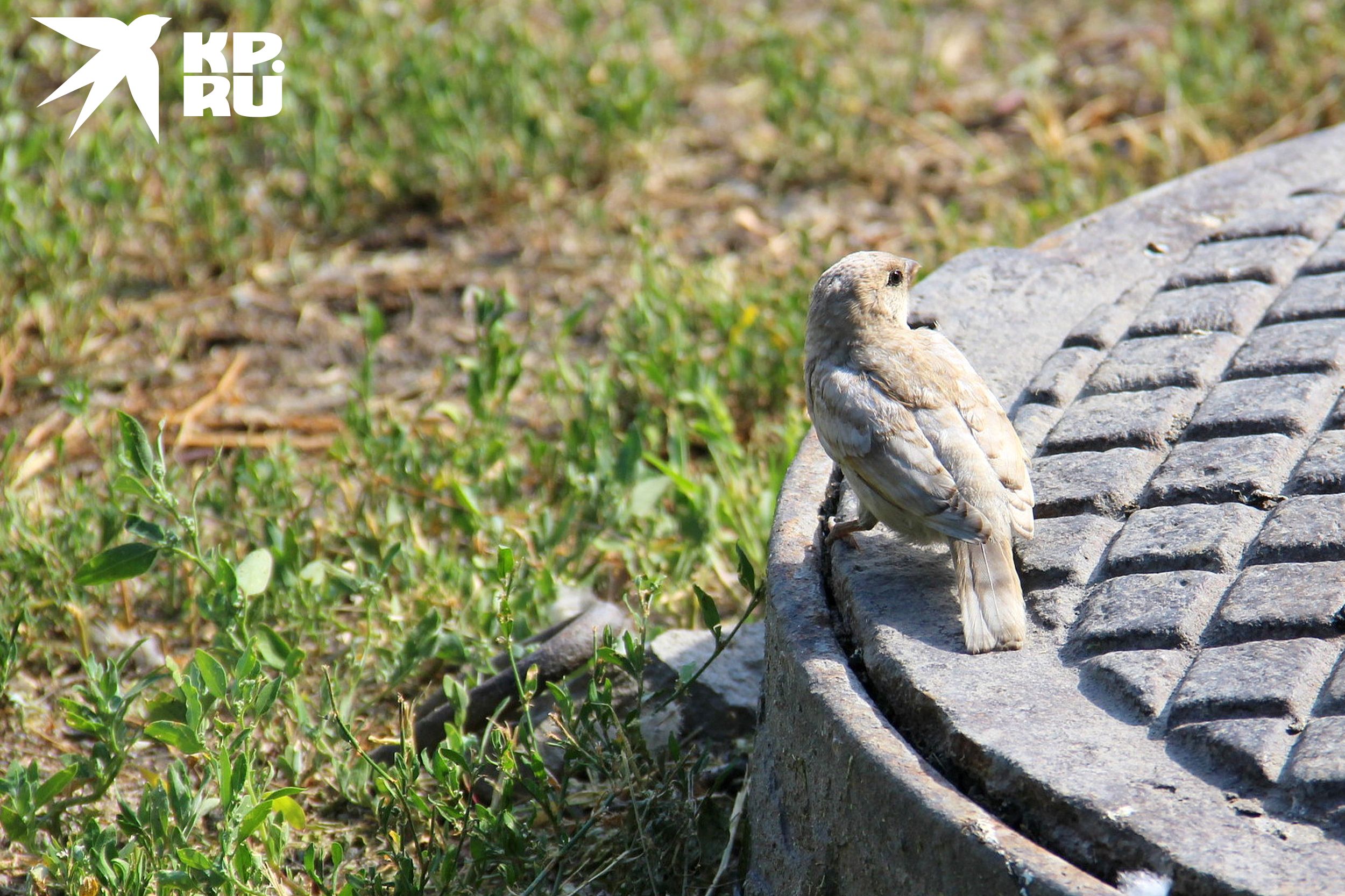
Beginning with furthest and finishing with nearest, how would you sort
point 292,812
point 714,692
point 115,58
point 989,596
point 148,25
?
point 115,58
point 148,25
point 714,692
point 292,812
point 989,596

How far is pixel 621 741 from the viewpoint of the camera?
274 cm

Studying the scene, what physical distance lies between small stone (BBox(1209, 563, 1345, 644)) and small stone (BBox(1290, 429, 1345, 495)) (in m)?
0.24

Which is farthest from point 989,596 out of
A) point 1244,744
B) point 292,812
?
point 292,812

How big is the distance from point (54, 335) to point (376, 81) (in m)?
1.88

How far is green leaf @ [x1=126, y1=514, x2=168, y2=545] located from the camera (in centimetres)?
289

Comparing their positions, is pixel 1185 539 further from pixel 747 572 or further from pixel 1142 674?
pixel 747 572

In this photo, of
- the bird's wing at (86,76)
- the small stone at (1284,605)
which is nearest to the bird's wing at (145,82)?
the bird's wing at (86,76)

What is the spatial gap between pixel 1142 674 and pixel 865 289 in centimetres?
110

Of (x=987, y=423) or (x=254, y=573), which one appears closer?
(x=987, y=423)

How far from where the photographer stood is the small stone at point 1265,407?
2693 mm

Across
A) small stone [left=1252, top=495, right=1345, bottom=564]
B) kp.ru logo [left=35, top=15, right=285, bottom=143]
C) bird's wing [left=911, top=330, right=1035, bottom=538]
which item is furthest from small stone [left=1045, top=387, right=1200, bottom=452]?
kp.ru logo [left=35, top=15, right=285, bottom=143]

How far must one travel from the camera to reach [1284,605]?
7.26 feet

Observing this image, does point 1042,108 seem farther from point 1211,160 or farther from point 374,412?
point 374,412

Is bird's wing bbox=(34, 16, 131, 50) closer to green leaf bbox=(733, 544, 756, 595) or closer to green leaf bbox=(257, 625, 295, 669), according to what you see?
green leaf bbox=(257, 625, 295, 669)
